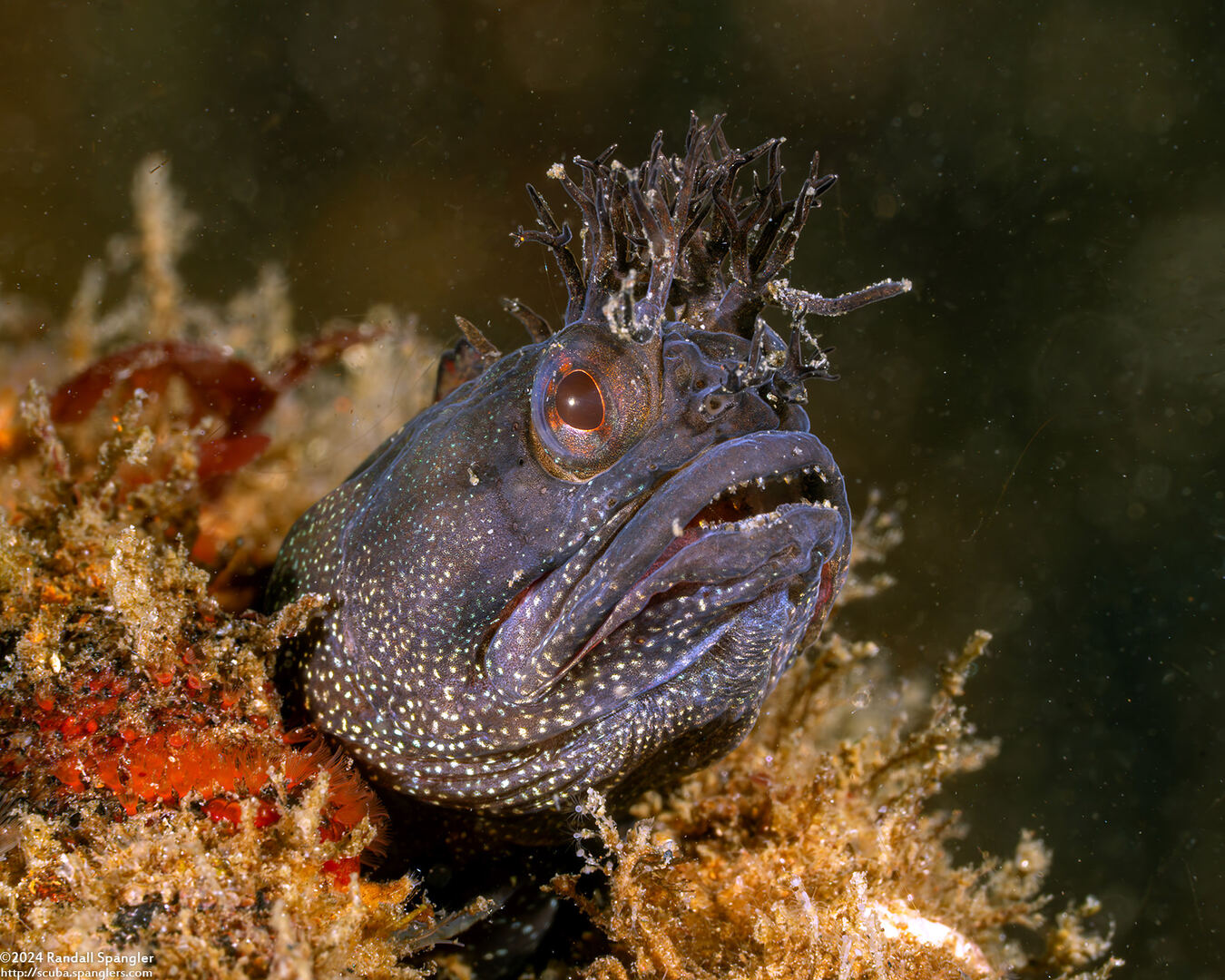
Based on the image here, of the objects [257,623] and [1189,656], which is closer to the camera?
[257,623]

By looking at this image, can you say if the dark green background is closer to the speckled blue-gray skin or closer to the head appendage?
the head appendage

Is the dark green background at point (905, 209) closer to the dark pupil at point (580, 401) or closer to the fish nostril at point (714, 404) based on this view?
the dark pupil at point (580, 401)

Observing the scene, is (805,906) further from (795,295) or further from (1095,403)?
(1095,403)

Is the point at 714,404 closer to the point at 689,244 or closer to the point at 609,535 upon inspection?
the point at 609,535

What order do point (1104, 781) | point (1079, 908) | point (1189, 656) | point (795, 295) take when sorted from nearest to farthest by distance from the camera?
point (795, 295), point (1079, 908), point (1189, 656), point (1104, 781)

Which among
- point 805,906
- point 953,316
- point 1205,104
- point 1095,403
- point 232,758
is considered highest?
point 1205,104

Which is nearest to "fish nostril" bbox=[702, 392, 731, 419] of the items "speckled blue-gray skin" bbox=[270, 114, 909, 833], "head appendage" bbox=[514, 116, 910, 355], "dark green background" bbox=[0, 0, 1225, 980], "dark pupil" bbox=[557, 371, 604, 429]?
"speckled blue-gray skin" bbox=[270, 114, 909, 833]

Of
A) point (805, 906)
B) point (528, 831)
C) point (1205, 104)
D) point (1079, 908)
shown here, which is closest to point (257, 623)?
point (528, 831)
